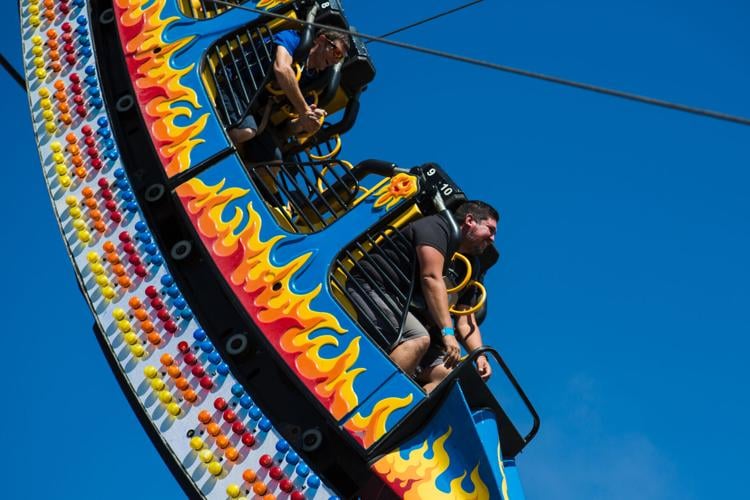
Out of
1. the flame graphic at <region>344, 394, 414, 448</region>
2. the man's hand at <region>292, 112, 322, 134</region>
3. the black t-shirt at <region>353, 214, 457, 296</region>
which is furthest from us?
A: the man's hand at <region>292, 112, 322, 134</region>

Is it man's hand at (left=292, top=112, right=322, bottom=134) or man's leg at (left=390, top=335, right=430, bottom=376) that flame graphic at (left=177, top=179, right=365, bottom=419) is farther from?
man's hand at (left=292, top=112, right=322, bottom=134)

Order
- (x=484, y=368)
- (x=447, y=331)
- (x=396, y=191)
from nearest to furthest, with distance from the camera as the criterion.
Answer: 1. (x=447, y=331)
2. (x=484, y=368)
3. (x=396, y=191)

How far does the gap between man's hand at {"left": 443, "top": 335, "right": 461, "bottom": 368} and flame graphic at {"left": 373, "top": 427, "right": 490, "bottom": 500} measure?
0.74 m

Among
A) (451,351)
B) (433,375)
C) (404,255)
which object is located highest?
(404,255)

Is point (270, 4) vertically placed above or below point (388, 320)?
above

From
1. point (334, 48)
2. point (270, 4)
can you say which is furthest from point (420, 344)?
point (270, 4)

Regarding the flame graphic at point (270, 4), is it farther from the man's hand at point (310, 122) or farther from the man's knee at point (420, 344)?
the man's knee at point (420, 344)

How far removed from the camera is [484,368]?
1127 cm

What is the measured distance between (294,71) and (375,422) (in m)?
3.58

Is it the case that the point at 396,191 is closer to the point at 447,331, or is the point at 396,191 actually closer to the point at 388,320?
the point at 388,320

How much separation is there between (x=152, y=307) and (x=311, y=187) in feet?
5.84

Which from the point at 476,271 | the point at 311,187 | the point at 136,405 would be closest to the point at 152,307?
the point at 136,405

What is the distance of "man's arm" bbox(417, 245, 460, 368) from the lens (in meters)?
10.9

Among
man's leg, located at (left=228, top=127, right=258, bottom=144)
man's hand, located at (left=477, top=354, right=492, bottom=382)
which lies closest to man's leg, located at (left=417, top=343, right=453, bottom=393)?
man's hand, located at (left=477, top=354, right=492, bottom=382)
